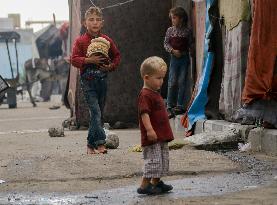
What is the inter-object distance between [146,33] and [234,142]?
524 centimetres

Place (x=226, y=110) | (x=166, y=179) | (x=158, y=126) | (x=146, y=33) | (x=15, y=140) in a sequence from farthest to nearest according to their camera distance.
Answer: (x=146, y=33) < (x=15, y=140) < (x=226, y=110) < (x=166, y=179) < (x=158, y=126)

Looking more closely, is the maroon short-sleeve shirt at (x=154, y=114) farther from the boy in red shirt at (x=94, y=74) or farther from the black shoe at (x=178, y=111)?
the black shoe at (x=178, y=111)

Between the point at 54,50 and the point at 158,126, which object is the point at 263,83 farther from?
the point at 54,50

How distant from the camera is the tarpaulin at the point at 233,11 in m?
8.12

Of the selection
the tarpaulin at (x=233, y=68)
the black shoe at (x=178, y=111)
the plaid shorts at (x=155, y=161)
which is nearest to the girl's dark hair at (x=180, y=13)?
the black shoe at (x=178, y=111)

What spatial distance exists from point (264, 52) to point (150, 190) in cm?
256

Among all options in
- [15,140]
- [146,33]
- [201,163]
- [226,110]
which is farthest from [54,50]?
[201,163]

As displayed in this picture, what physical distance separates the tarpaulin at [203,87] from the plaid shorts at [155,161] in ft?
14.0

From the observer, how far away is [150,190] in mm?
5156

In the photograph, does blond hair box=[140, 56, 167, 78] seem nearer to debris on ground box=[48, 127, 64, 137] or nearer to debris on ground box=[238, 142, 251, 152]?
debris on ground box=[238, 142, 251, 152]

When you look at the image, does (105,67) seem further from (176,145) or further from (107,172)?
(107,172)

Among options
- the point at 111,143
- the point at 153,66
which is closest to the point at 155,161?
the point at 153,66

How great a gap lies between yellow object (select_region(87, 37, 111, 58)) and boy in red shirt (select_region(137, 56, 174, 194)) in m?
2.27

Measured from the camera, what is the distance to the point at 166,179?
580cm
